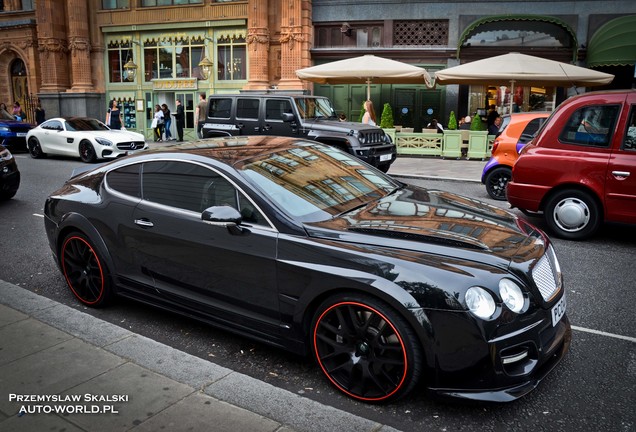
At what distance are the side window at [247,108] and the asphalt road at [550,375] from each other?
7139 mm

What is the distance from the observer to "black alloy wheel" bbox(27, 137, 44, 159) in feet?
60.8

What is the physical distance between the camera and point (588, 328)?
4668 mm

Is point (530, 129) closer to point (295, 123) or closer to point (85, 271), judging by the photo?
point (295, 123)

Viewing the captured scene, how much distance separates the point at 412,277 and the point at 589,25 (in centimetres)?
2041

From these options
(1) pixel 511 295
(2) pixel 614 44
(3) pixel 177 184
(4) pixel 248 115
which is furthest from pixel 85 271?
(2) pixel 614 44

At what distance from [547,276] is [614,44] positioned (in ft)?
59.2

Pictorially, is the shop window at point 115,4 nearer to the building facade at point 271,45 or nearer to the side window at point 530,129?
the building facade at point 271,45

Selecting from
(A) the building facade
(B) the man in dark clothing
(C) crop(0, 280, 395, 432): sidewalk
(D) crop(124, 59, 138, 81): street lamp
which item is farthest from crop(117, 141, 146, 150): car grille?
(C) crop(0, 280, 395, 432): sidewalk

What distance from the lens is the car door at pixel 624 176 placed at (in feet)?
23.0

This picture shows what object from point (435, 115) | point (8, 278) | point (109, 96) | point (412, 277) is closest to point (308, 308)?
point (412, 277)

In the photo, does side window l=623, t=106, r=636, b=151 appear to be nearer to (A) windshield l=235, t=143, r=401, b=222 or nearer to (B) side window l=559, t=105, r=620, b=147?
(B) side window l=559, t=105, r=620, b=147

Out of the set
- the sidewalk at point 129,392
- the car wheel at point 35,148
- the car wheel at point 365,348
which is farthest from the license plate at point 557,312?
the car wheel at point 35,148

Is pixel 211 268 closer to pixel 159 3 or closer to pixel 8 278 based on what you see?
pixel 8 278

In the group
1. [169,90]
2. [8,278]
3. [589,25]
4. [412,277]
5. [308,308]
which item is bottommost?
[8,278]
